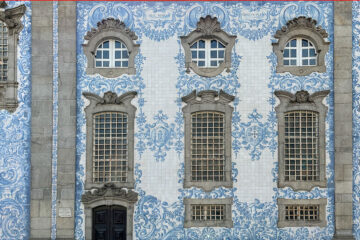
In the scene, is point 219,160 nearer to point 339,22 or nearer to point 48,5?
point 339,22

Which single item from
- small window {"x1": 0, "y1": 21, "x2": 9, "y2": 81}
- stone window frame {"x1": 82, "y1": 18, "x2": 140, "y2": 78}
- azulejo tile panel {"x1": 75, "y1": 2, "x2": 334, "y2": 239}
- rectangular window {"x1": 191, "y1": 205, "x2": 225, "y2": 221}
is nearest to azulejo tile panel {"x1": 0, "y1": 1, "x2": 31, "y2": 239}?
small window {"x1": 0, "y1": 21, "x2": 9, "y2": 81}

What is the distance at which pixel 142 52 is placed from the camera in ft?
44.2

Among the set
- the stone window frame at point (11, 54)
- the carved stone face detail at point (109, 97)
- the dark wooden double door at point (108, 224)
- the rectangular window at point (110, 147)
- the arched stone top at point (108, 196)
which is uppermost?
the stone window frame at point (11, 54)

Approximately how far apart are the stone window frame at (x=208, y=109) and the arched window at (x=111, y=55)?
235 cm

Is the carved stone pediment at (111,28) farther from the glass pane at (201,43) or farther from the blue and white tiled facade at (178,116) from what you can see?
the glass pane at (201,43)

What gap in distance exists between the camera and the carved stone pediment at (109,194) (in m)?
13.1

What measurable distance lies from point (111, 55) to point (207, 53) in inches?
119

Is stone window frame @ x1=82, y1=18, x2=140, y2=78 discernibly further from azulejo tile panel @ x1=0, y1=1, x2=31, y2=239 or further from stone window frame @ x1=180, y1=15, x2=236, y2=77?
azulejo tile panel @ x1=0, y1=1, x2=31, y2=239

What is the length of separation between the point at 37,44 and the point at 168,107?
450 centimetres

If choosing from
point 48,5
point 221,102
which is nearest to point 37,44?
point 48,5

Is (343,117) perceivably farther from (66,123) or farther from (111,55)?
(66,123)

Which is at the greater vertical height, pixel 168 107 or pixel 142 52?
pixel 142 52

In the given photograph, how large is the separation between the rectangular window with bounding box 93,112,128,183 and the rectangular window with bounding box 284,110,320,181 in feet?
16.4

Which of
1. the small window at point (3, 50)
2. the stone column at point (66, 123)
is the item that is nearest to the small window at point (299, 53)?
the stone column at point (66, 123)
